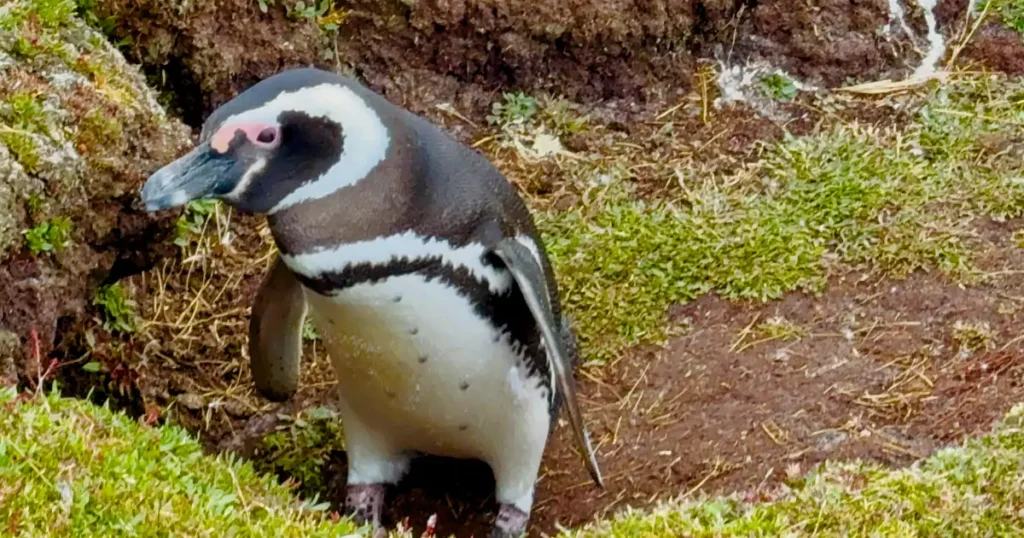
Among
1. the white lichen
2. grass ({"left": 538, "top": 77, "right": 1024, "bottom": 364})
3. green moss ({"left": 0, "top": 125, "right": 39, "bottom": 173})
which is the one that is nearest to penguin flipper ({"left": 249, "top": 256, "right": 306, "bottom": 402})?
green moss ({"left": 0, "top": 125, "right": 39, "bottom": 173})

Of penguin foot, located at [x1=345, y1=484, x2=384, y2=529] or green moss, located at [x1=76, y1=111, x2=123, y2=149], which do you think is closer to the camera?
green moss, located at [x1=76, y1=111, x2=123, y2=149]

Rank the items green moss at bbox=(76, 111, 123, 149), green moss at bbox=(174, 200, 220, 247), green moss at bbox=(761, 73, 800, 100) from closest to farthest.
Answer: green moss at bbox=(76, 111, 123, 149) → green moss at bbox=(174, 200, 220, 247) → green moss at bbox=(761, 73, 800, 100)

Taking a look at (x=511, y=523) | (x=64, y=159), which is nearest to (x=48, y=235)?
(x=64, y=159)

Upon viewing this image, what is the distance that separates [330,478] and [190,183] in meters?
1.36

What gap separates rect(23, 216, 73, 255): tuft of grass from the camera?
278 centimetres

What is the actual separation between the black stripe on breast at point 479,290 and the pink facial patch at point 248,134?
0.31 meters

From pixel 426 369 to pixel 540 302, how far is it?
0.29 meters

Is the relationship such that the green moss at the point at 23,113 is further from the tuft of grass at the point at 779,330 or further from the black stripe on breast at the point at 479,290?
the tuft of grass at the point at 779,330

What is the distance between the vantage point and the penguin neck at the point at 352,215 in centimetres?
246

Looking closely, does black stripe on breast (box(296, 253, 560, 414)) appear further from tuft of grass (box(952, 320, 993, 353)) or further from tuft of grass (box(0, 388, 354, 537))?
tuft of grass (box(952, 320, 993, 353))

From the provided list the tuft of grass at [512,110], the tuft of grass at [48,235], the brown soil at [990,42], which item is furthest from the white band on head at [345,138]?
the brown soil at [990,42]

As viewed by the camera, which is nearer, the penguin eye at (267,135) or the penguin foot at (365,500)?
the penguin eye at (267,135)

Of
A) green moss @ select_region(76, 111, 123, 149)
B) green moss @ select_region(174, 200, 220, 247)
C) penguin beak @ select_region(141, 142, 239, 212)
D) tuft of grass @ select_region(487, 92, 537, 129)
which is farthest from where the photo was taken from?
tuft of grass @ select_region(487, 92, 537, 129)

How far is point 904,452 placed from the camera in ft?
9.82
